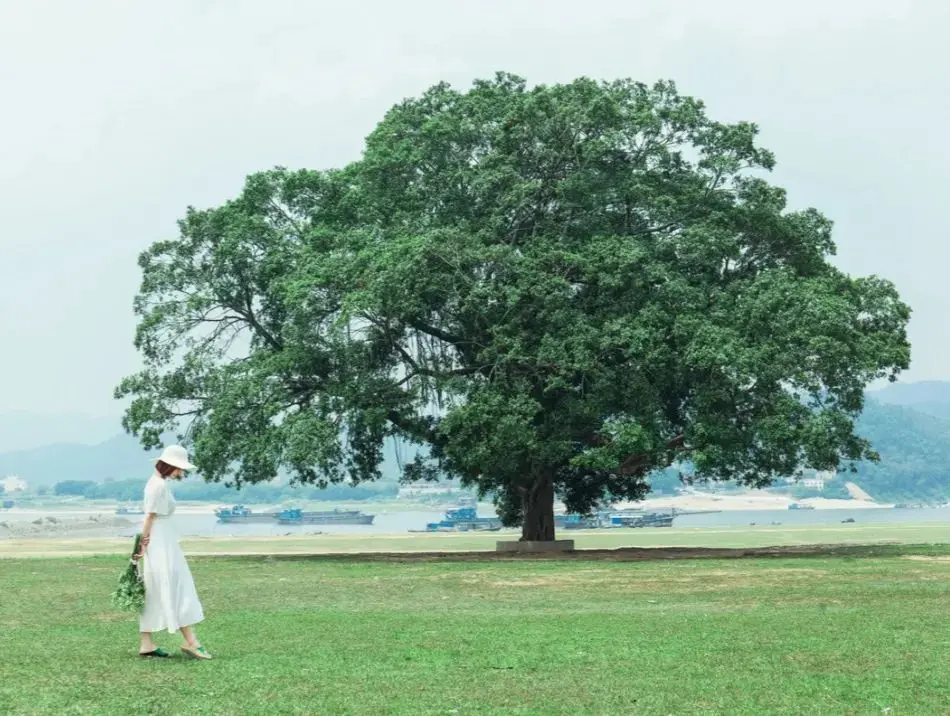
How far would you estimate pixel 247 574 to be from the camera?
30094 mm

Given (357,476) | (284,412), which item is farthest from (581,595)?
(357,476)

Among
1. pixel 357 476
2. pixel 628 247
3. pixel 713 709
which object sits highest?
pixel 628 247

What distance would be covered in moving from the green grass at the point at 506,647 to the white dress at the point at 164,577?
0.48 m

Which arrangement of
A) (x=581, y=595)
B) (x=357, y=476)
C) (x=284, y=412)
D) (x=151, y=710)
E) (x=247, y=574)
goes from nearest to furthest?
(x=151, y=710) < (x=581, y=595) < (x=247, y=574) < (x=284, y=412) < (x=357, y=476)

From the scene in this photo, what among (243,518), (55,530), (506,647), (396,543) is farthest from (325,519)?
(506,647)

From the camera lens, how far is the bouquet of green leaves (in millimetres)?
14508

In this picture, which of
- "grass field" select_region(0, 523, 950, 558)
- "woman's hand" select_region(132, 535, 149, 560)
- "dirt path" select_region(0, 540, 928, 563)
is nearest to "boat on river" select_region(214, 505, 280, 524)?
"grass field" select_region(0, 523, 950, 558)

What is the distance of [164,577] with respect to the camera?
1453cm

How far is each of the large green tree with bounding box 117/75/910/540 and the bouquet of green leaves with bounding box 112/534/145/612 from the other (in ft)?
67.2

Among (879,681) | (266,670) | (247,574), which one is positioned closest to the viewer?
(879,681)

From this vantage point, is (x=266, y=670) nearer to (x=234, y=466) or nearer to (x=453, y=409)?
(x=453, y=409)

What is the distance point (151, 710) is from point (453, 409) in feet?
83.4

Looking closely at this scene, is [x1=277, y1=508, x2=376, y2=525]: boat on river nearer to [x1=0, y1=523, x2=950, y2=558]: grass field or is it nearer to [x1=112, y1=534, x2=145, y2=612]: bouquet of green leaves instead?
[x1=0, y1=523, x2=950, y2=558]: grass field

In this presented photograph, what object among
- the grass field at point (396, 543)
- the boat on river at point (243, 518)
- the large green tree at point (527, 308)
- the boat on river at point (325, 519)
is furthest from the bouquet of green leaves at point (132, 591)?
the boat on river at point (243, 518)
